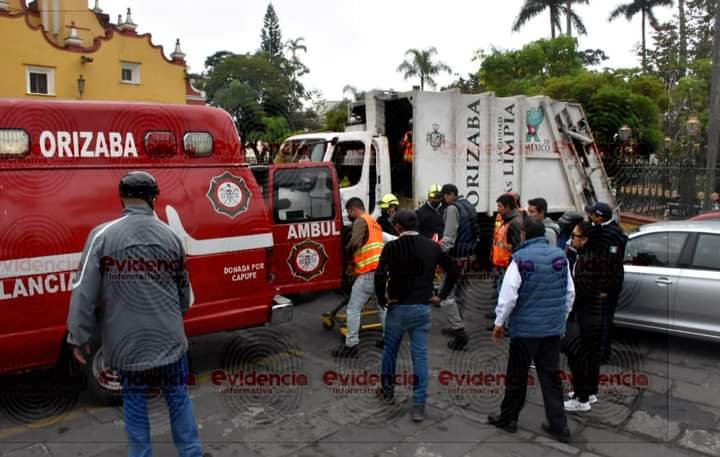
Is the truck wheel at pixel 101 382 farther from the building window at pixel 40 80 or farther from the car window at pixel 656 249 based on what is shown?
the building window at pixel 40 80

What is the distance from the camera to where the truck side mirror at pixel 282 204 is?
6758 millimetres

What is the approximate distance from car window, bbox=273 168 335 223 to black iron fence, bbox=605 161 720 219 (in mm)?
8872

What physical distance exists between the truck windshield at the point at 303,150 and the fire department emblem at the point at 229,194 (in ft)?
12.4

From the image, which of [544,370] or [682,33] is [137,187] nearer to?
[544,370]

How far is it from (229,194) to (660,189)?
12234mm

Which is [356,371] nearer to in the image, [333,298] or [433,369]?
[433,369]

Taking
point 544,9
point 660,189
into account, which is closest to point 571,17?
point 544,9

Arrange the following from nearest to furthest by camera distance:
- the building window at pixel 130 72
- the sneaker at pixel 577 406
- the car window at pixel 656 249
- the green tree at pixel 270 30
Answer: the sneaker at pixel 577 406, the car window at pixel 656 249, the building window at pixel 130 72, the green tree at pixel 270 30

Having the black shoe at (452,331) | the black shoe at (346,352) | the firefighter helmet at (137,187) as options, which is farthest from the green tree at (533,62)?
the firefighter helmet at (137,187)

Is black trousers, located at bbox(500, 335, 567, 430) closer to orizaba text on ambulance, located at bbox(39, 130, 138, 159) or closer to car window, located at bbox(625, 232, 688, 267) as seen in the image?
car window, located at bbox(625, 232, 688, 267)

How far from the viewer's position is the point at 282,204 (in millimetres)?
6781

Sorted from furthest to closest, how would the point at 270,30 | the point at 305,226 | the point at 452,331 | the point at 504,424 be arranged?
the point at 270,30 < the point at 305,226 < the point at 452,331 < the point at 504,424

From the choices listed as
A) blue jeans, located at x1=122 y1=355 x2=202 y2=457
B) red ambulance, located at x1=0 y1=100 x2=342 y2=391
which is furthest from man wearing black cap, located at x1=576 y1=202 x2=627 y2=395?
blue jeans, located at x1=122 y1=355 x2=202 y2=457

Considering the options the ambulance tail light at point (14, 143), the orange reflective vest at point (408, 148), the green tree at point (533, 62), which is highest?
the green tree at point (533, 62)
